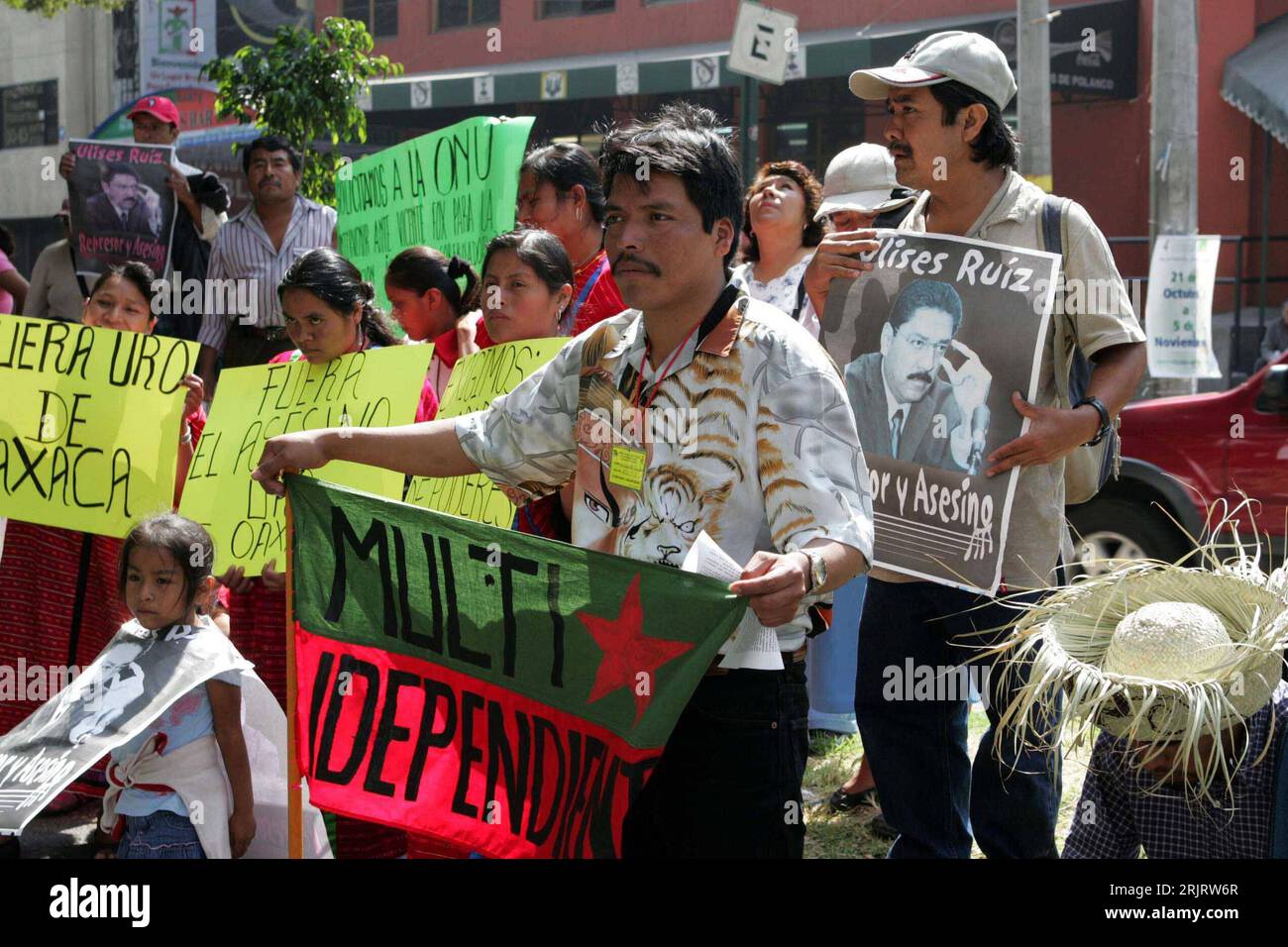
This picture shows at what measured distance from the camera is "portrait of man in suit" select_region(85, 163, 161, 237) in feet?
25.3

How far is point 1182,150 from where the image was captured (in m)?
12.3

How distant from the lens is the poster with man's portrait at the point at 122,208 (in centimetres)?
771

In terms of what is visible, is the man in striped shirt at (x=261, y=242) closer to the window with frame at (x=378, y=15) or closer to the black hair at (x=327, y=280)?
the black hair at (x=327, y=280)

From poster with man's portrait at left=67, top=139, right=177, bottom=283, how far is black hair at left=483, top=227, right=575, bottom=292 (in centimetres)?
353

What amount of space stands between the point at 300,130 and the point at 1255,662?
→ 956cm

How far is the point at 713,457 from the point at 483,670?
0.74 metres

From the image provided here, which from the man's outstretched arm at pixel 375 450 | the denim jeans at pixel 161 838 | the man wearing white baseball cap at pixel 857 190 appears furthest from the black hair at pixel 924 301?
the denim jeans at pixel 161 838

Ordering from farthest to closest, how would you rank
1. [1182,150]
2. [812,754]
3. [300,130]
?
[1182,150], [300,130], [812,754]

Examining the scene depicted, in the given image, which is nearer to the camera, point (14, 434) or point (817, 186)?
point (14, 434)

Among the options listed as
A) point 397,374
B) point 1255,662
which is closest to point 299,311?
point 397,374

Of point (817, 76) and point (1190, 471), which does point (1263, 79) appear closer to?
point (817, 76)

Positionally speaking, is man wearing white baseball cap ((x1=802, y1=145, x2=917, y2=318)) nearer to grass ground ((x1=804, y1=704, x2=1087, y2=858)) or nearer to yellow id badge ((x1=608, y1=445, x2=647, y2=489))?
yellow id badge ((x1=608, y1=445, x2=647, y2=489))

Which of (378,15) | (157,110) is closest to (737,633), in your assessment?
(157,110)
